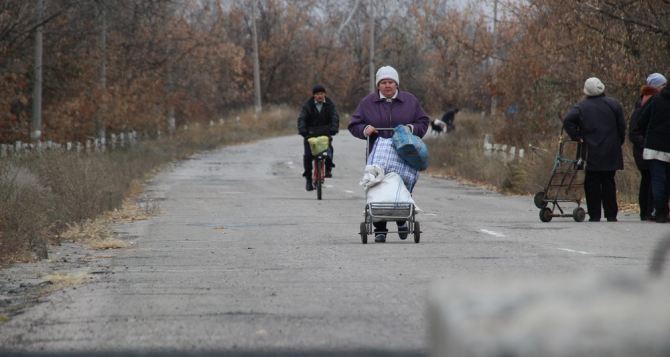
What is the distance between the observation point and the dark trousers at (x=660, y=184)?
16672mm

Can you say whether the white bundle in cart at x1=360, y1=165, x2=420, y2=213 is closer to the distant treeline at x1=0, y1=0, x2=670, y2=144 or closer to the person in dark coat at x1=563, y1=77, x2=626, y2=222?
the person in dark coat at x1=563, y1=77, x2=626, y2=222

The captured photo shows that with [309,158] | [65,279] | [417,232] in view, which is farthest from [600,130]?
[65,279]

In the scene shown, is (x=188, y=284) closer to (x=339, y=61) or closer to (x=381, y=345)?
(x=381, y=345)

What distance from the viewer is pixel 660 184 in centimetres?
1667

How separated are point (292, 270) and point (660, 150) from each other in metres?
7.60

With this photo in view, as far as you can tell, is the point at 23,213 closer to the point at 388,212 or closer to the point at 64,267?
the point at 64,267

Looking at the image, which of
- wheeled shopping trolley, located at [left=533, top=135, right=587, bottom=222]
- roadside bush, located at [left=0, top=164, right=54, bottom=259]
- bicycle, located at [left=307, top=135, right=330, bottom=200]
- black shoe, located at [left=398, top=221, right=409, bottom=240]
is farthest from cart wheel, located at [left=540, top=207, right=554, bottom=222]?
bicycle, located at [left=307, top=135, right=330, bottom=200]

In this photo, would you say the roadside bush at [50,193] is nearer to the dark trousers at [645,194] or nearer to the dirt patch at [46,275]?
the dirt patch at [46,275]

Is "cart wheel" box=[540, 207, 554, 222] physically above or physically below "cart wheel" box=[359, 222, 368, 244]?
below

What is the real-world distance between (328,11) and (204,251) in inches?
3937

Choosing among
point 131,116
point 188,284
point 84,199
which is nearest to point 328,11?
point 131,116

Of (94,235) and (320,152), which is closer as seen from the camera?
(94,235)

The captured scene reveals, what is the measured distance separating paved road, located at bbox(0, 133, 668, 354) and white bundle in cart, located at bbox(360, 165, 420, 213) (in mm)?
465

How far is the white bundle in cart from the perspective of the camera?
13453 mm
